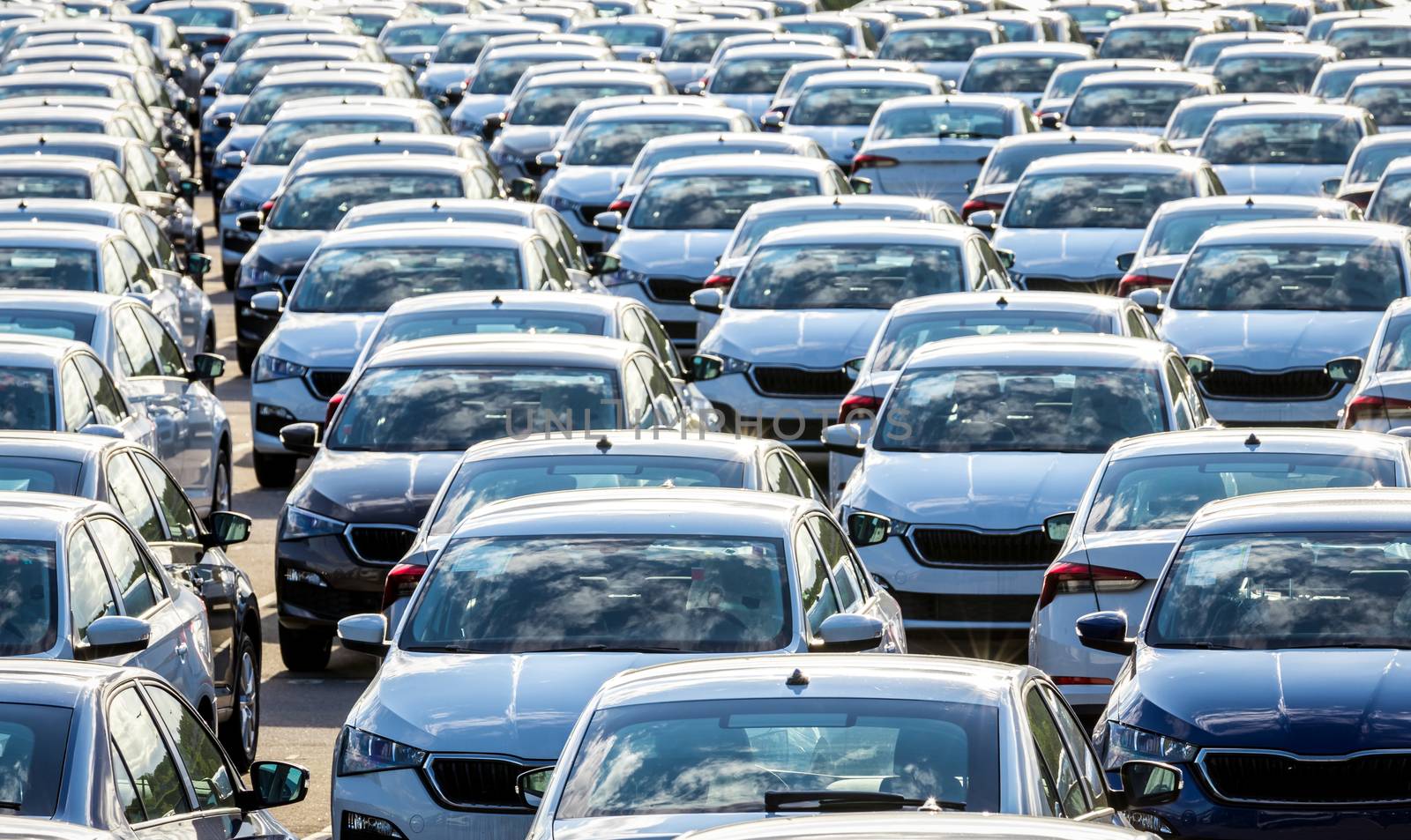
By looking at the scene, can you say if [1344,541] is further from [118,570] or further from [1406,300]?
[1406,300]

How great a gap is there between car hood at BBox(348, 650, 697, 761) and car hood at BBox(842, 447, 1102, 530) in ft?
14.4

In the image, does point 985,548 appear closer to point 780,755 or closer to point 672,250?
point 780,755

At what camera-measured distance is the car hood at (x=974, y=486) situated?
14141 millimetres

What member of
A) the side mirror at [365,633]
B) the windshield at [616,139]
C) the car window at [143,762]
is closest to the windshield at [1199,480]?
the side mirror at [365,633]

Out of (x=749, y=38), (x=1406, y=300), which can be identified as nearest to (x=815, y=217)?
(x=1406, y=300)

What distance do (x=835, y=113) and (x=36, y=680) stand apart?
26176 mm

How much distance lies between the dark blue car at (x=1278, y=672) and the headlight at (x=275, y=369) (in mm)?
9743

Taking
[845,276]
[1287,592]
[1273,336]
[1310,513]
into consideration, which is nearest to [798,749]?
[1287,592]

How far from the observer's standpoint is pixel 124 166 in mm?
28078

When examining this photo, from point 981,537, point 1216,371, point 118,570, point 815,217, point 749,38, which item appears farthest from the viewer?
point 749,38

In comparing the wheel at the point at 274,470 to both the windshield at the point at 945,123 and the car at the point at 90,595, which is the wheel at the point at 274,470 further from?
the windshield at the point at 945,123

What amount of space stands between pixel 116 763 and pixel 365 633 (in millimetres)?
2809

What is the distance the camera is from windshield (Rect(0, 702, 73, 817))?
25.5 ft

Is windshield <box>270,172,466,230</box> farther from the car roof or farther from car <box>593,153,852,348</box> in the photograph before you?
the car roof
